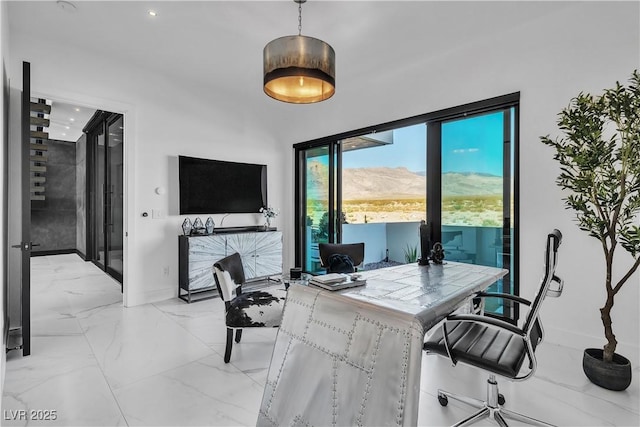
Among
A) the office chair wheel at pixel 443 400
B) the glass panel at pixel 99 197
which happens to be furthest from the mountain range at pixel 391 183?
the glass panel at pixel 99 197

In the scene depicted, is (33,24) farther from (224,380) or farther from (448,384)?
(448,384)

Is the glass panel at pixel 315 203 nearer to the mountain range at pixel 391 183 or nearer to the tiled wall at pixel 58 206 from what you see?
the mountain range at pixel 391 183

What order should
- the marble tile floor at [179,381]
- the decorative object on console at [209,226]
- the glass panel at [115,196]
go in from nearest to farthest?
1. the marble tile floor at [179,381]
2. the decorative object on console at [209,226]
3. the glass panel at [115,196]

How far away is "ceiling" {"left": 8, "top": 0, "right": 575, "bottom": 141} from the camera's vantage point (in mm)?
2670

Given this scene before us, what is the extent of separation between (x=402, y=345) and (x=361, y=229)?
4.69 meters

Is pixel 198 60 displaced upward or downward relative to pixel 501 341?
upward

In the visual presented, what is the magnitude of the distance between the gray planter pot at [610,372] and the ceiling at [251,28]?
9.12 feet

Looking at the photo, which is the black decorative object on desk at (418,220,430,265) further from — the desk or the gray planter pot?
the gray planter pot

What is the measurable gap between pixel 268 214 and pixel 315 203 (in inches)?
31.0

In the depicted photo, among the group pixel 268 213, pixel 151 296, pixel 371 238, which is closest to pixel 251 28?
pixel 268 213

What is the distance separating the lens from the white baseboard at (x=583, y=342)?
2439 millimetres

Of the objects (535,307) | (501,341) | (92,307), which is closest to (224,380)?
(501,341)

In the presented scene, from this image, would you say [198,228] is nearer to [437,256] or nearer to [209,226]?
[209,226]

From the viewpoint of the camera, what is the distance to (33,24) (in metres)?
2.93
